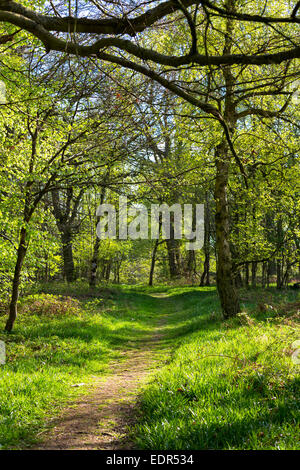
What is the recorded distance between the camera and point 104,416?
448cm

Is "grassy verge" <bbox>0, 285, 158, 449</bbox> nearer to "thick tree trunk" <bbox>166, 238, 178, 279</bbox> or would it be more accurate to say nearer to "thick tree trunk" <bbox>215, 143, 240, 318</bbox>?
"thick tree trunk" <bbox>215, 143, 240, 318</bbox>

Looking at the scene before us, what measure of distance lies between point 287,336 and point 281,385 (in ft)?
7.16

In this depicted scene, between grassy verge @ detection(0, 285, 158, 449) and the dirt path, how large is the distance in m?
0.25

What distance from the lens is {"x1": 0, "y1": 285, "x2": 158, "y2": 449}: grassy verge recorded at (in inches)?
171

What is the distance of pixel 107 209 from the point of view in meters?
21.7

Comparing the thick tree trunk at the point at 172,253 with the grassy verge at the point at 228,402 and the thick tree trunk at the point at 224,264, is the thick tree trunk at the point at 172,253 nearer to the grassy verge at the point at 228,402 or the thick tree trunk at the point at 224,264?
the thick tree trunk at the point at 224,264

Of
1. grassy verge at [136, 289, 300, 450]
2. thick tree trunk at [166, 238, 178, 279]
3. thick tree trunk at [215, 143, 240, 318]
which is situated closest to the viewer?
grassy verge at [136, 289, 300, 450]

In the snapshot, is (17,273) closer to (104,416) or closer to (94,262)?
(104,416)

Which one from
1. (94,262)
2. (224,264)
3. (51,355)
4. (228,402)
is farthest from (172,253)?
(228,402)

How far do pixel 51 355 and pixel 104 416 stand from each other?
3.10m

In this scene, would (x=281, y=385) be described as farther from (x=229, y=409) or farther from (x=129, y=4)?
(x=129, y=4)

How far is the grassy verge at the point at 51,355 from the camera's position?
436cm

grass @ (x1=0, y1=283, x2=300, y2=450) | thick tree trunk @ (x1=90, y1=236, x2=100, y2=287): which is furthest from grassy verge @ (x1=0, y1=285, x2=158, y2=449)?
→ thick tree trunk @ (x1=90, y1=236, x2=100, y2=287)

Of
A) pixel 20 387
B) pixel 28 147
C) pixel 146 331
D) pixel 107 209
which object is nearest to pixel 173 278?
pixel 107 209
